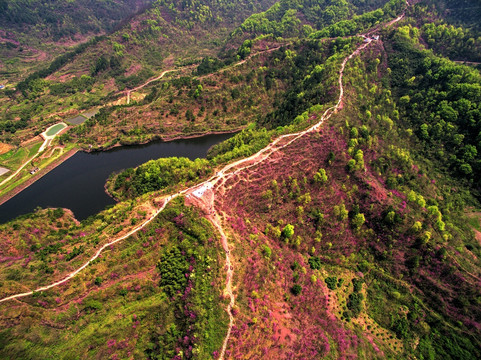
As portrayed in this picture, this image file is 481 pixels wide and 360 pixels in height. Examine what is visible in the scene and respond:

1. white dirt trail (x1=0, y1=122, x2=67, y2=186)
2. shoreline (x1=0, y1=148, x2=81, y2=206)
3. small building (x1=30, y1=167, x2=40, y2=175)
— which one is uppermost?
white dirt trail (x1=0, y1=122, x2=67, y2=186)

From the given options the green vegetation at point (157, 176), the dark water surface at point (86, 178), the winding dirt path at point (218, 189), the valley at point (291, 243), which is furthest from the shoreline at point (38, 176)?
the winding dirt path at point (218, 189)

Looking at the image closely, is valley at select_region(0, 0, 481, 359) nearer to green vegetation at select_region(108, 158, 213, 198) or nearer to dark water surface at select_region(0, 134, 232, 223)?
green vegetation at select_region(108, 158, 213, 198)

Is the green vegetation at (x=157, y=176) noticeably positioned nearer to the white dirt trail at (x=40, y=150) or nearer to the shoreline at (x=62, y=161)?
the shoreline at (x=62, y=161)

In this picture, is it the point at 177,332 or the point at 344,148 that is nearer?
the point at 177,332

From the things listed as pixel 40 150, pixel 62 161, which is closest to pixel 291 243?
pixel 62 161

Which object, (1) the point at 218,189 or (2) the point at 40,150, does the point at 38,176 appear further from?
(1) the point at 218,189

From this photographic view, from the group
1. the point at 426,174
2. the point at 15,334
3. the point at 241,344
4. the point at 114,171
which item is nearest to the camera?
the point at 15,334

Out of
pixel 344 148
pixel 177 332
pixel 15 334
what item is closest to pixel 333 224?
pixel 344 148

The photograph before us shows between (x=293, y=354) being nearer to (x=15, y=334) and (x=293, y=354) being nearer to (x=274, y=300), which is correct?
(x=274, y=300)

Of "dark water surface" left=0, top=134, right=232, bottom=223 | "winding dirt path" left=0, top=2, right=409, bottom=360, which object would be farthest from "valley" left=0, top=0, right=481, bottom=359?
"dark water surface" left=0, top=134, right=232, bottom=223
